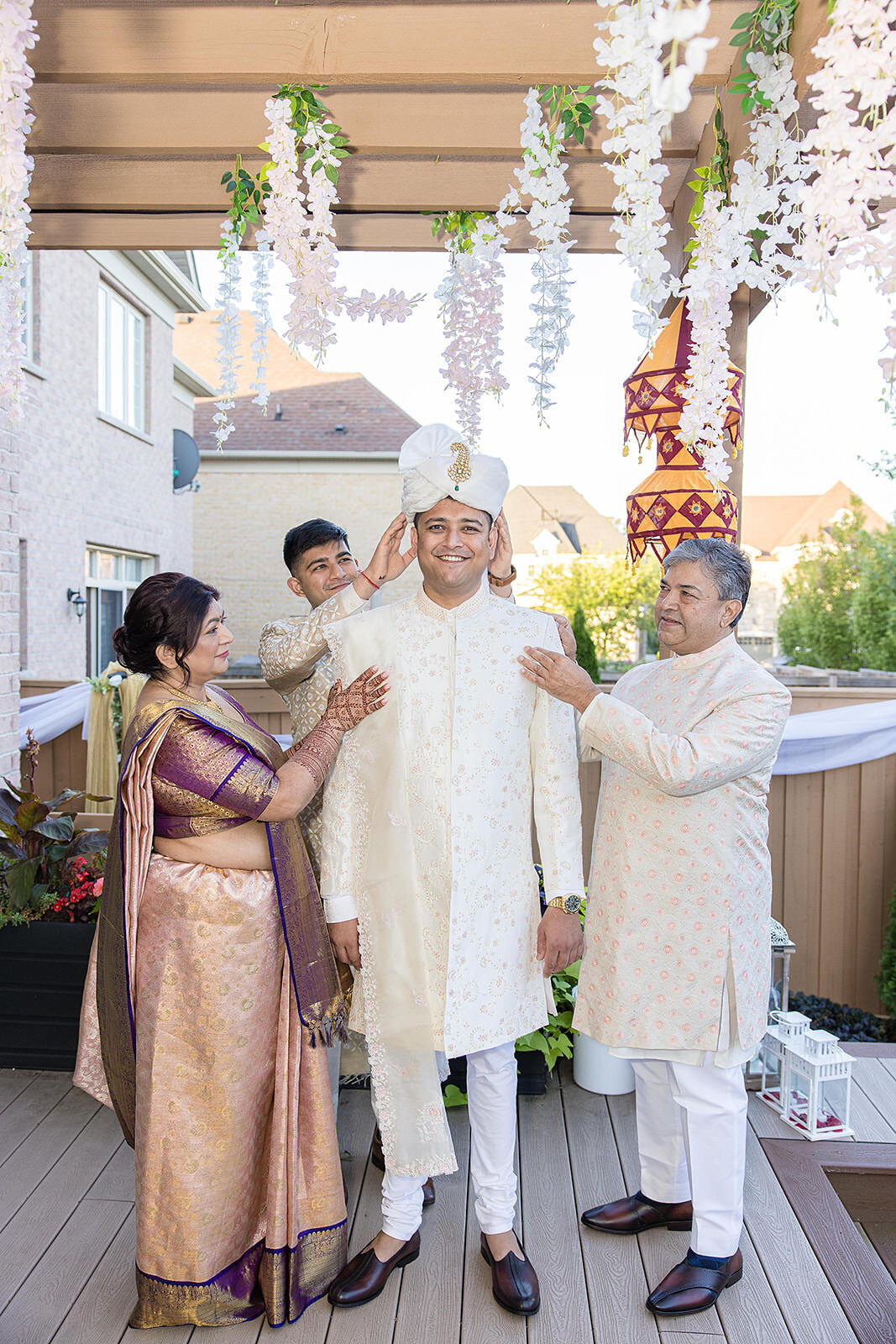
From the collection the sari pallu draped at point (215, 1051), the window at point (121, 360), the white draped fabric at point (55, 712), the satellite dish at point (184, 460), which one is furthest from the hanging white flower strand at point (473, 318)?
the satellite dish at point (184, 460)

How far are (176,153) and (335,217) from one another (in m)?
0.49

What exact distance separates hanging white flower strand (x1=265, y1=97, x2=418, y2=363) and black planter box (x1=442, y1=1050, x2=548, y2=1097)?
2.21 metres

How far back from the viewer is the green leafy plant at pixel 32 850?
3.12 metres

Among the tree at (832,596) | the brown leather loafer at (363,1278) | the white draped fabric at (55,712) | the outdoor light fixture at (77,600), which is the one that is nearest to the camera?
the brown leather loafer at (363,1278)

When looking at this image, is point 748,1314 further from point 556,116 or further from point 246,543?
point 246,543

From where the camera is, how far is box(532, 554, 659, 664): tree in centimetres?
2148

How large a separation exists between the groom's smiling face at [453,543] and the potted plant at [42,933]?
1.84 m

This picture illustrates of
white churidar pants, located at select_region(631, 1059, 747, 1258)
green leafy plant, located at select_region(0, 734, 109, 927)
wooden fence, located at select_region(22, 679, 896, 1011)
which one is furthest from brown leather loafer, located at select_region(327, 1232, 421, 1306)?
wooden fence, located at select_region(22, 679, 896, 1011)

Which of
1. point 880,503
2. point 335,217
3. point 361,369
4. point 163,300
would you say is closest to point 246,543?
point 361,369

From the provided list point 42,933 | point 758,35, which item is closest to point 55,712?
point 42,933

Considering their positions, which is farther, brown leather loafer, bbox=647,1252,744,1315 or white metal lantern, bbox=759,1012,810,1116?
white metal lantern, bbox=759,1012,810,1116

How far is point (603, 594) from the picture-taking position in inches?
859

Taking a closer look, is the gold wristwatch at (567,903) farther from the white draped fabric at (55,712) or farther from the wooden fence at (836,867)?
the white draped fabric at (55,712)

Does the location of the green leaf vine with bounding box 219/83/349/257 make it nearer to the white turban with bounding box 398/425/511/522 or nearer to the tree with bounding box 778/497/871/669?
the white turban with bounding box 398/425/511/522
